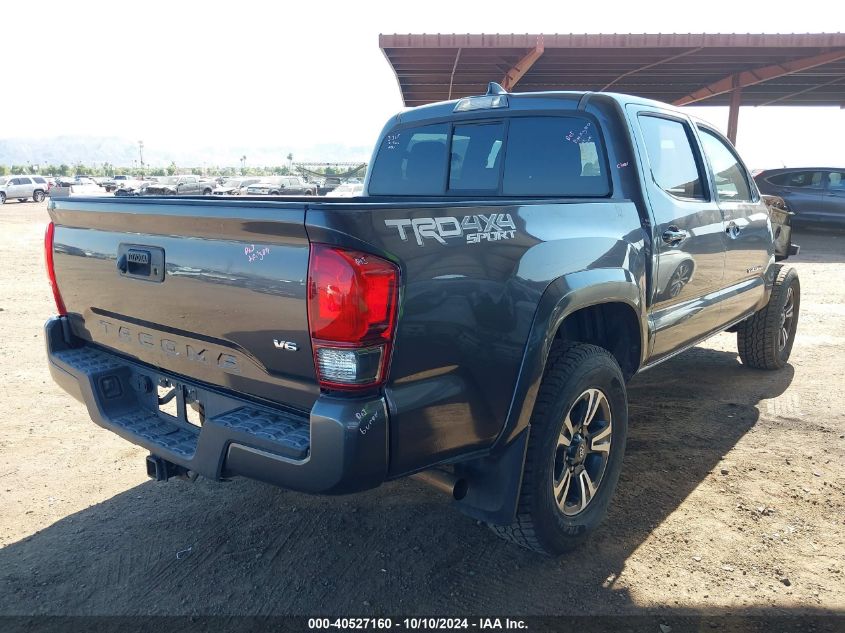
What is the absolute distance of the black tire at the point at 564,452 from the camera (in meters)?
2.67

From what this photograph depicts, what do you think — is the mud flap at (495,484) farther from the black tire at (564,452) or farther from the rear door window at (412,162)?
the rear door window at (412,162)

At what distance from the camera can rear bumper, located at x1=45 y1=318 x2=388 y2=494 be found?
6.60 feet

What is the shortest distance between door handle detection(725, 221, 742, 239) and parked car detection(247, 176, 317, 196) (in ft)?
105

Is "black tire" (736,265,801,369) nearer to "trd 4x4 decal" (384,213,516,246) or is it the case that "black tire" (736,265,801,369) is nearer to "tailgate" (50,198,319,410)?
"trd 4x4 decal" (384,213,516,246)

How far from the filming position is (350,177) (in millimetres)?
36719

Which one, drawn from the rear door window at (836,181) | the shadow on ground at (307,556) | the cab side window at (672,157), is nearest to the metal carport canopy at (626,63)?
the rear door window at (836,181)

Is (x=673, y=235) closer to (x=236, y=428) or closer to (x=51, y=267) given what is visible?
(x=236, y=428)

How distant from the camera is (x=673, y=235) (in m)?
3.50

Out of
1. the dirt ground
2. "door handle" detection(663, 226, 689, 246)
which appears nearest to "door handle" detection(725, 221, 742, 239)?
"door handle" detection(663, 226, 689, 246)

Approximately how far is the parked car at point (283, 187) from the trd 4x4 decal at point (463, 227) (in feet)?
110

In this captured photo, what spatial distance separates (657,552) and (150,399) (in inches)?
91.9

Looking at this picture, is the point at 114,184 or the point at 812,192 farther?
the point at 114,184

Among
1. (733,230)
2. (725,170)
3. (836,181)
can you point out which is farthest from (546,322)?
(836,181)

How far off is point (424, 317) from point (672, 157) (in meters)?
2.37
